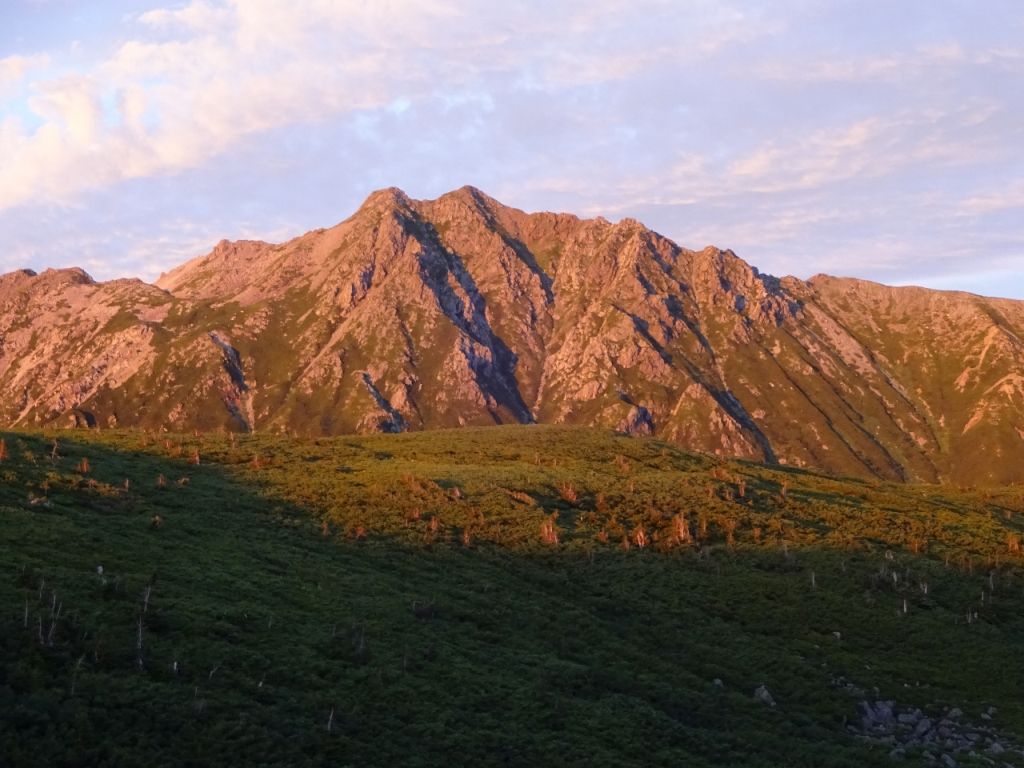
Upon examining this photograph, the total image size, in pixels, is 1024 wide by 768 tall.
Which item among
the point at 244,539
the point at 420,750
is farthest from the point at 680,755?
the point at 244,539

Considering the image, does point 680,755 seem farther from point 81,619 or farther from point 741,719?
point 81,619

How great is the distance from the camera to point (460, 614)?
1265 inches

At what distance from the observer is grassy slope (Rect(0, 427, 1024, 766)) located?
20250 millimetres

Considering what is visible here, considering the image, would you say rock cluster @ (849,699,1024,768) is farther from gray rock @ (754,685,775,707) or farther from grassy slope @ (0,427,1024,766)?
gray rock @ (754,685,775,707)

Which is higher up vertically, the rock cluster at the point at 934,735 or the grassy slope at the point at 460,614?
the grassy slope at the point at 460,614

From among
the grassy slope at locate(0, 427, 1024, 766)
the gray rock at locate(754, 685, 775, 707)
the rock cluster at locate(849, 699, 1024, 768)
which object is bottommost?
the rock cluster at locate(849, 699, 1024, 768)

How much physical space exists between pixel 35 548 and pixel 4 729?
13.2 m

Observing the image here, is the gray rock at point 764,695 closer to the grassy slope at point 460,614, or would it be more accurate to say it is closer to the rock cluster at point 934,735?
the grassy slope at point 460,614

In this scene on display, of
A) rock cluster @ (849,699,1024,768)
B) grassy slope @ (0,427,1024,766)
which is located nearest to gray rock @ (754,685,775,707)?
grassy slope @ (0,427,1024,766)

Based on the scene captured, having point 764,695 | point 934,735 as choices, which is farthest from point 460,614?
point 934,735

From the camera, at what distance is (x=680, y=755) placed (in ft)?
75.8

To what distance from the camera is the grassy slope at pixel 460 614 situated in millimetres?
20250

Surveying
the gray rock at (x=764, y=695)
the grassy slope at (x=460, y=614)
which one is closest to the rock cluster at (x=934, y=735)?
the grassy slope at (x=460, y=614)

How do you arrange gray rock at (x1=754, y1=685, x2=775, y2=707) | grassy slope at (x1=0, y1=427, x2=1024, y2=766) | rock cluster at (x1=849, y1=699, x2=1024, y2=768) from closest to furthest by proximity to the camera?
grassy slope at (x1=0, y1=427, x2=1024, y2=766) < rock cluster at (x1=849, y1=699, x2=1024, y2=768) < gray rock at (x1=754, y1=685, x2=775, y2=707)
